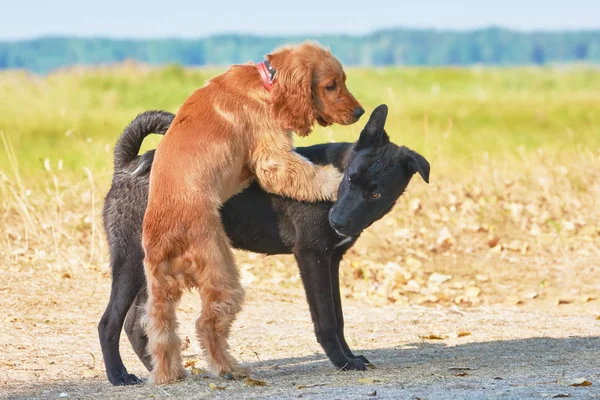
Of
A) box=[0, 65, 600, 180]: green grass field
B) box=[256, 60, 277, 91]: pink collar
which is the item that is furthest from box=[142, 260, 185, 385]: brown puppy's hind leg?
box=[0, 65, 600, 180]: green grass field

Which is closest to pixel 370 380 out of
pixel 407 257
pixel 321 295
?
pixel 321 295

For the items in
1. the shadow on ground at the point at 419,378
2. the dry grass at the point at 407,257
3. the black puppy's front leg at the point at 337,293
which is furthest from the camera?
the dry grass at the point at 407,257

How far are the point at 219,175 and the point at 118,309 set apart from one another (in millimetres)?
1118

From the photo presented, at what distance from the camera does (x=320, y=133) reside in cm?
1722

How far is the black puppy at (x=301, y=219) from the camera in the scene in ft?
18.5

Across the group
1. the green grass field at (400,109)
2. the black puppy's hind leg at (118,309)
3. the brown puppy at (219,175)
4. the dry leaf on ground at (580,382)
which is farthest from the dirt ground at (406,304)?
the green grass field at (400,109)

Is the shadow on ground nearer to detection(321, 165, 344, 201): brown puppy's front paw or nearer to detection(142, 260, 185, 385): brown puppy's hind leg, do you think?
detection(142, 260, 185, 385): brown puppy's hind leg

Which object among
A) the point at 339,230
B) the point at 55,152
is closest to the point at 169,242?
the point at 339,230

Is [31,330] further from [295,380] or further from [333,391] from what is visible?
[333,391]

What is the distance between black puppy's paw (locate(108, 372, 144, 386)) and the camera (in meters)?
5.68

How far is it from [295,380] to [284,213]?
1.04 meters

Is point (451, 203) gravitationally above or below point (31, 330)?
above

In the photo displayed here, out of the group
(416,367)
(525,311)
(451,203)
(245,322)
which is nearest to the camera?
(416,367)

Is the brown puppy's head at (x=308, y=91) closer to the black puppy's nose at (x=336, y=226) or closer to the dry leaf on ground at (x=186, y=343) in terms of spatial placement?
the black puppy's nose at (x=336, y=226)
